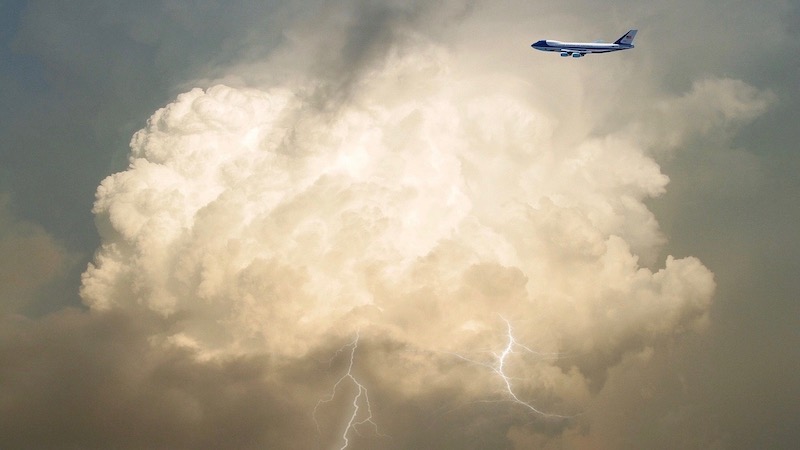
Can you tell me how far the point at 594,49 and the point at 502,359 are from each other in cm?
7523

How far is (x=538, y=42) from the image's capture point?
Answer: 491ft

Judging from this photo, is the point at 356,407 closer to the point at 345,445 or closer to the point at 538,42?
the point at 345,445

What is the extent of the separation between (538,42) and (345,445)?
101m

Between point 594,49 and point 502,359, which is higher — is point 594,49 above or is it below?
above

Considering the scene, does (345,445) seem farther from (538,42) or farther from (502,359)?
(538,42)

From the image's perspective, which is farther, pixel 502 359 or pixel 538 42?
pixel 538 42

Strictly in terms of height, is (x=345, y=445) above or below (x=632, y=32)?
below

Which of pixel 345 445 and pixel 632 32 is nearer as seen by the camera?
pixel 345 445

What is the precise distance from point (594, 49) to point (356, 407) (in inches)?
3831

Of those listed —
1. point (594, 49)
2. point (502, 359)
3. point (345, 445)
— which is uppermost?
point (594, 49)

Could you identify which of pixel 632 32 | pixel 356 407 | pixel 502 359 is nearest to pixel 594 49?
pixel 632 32

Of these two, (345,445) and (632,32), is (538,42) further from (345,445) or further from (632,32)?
(345,445)

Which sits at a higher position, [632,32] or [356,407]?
[632,32]

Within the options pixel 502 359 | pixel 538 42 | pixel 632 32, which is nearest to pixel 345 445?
pixel 502 359
